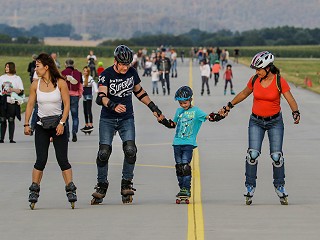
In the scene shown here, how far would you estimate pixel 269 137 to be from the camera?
14.5 meters

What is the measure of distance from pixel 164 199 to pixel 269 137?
1.58 meters

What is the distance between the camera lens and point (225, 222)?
497 inches

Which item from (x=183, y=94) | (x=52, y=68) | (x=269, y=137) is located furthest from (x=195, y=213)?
(x=52, y=68)

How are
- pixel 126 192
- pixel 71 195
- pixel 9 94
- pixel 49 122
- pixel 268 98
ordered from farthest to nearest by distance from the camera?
pixel 9 94, pixel 126 192, pixel 268 98, pixel 49 122, pixel 71 195

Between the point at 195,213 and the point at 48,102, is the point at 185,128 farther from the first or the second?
the point at 48,102

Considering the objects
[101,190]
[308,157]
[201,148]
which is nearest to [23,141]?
[201,148]

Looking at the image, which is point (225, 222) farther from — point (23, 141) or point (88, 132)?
point (88, 132)

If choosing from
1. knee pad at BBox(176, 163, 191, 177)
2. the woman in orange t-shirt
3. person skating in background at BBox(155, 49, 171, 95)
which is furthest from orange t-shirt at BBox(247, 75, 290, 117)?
person skating in background at BBox(155, 49, 171, 95)

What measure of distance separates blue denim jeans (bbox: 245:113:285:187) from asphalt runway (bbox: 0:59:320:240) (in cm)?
32

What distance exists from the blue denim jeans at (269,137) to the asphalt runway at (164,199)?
0.32 metres

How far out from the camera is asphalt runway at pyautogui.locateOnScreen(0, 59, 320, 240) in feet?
39.5

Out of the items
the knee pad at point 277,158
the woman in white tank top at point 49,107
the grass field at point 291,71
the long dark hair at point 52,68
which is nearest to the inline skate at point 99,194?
the woman in white tank top at point 49,107

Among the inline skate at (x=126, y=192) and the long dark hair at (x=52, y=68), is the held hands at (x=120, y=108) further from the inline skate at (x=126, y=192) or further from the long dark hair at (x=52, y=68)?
the inline skate at (x=126, y=192)

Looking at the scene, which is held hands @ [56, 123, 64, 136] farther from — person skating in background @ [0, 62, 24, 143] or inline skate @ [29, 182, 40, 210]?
person skating in background @ [0, 62, 24, 143]
